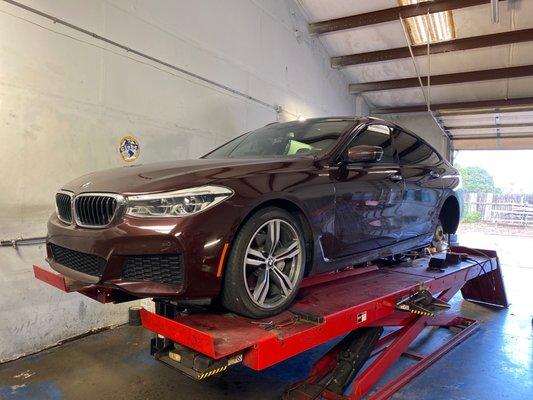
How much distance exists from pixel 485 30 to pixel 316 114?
9.75 feet

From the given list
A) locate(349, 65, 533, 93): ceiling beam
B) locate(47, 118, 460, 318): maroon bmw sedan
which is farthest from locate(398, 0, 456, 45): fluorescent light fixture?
locate(47, 118, 460, 318): maroon bmw sedan

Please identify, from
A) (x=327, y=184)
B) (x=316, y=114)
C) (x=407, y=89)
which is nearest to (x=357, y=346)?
(x=327, y=184)

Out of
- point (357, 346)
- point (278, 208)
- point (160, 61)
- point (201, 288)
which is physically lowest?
point (357, 346)

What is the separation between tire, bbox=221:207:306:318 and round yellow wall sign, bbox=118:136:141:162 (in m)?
2.41

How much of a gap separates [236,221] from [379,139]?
1.66m

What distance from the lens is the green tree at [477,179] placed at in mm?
17438

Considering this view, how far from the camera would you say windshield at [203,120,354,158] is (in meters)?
2.69

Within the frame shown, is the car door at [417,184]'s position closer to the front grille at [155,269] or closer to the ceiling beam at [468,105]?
the front grille at [155,269]

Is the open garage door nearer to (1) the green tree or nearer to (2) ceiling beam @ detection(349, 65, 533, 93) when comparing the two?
(2) ceiling beam @ detection(349, 65, 533, 93)

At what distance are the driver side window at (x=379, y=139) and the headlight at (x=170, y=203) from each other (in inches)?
48.1

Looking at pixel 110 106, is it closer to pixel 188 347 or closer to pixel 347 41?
pixel 188 347

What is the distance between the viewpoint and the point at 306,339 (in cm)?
197

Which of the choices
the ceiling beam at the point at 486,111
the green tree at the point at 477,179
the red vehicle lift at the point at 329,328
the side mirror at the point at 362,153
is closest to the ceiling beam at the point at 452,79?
the ceiling beam at the point at 486,111

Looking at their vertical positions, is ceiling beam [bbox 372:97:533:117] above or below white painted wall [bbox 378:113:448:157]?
above
